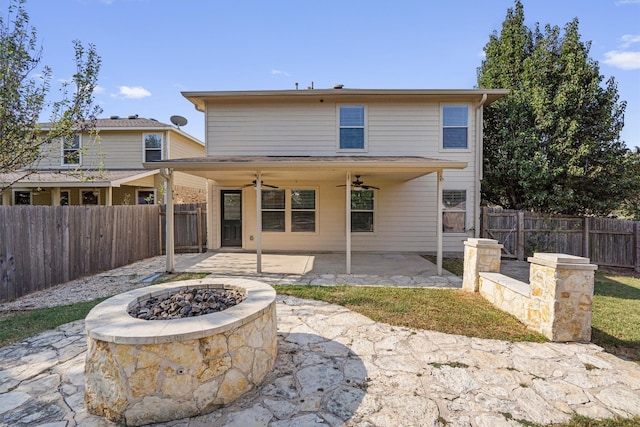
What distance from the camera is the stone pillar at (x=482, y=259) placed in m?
5.62

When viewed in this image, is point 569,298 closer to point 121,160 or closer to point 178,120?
point 178,120

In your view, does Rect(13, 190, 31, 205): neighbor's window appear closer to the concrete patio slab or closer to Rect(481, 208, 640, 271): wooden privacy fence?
the concrete patio slab

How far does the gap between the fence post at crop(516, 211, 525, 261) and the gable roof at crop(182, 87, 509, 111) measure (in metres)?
3.81

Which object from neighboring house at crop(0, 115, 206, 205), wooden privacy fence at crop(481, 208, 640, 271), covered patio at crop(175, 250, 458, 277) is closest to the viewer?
covered patio at crop(175, 250, 458, 277)

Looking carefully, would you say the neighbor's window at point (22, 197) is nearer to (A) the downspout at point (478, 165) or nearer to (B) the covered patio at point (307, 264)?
(B) the covered patio at point (307, 264)

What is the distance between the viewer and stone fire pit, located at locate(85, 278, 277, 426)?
2357mm

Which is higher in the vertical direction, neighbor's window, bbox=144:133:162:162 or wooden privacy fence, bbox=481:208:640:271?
neighbor's window, bbox=144:133:162:162

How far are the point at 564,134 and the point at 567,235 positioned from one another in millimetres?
3080

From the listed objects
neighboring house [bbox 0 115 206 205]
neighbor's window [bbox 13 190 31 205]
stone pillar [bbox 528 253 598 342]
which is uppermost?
neighboring house [bbox 0 115 206 205]

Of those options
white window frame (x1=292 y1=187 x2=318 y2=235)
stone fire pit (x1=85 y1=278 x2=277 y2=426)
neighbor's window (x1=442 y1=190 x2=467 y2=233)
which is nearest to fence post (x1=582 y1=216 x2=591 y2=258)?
neighbor's window (x1=442 y1=190 x2=467 y2=233)

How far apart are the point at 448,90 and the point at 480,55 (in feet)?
18.3

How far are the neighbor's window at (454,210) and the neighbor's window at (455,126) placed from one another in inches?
58.3

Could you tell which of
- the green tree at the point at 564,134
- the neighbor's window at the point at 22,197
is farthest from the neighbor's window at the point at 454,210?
the neighbor's window at the point at 22,197

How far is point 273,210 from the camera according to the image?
407 inches
